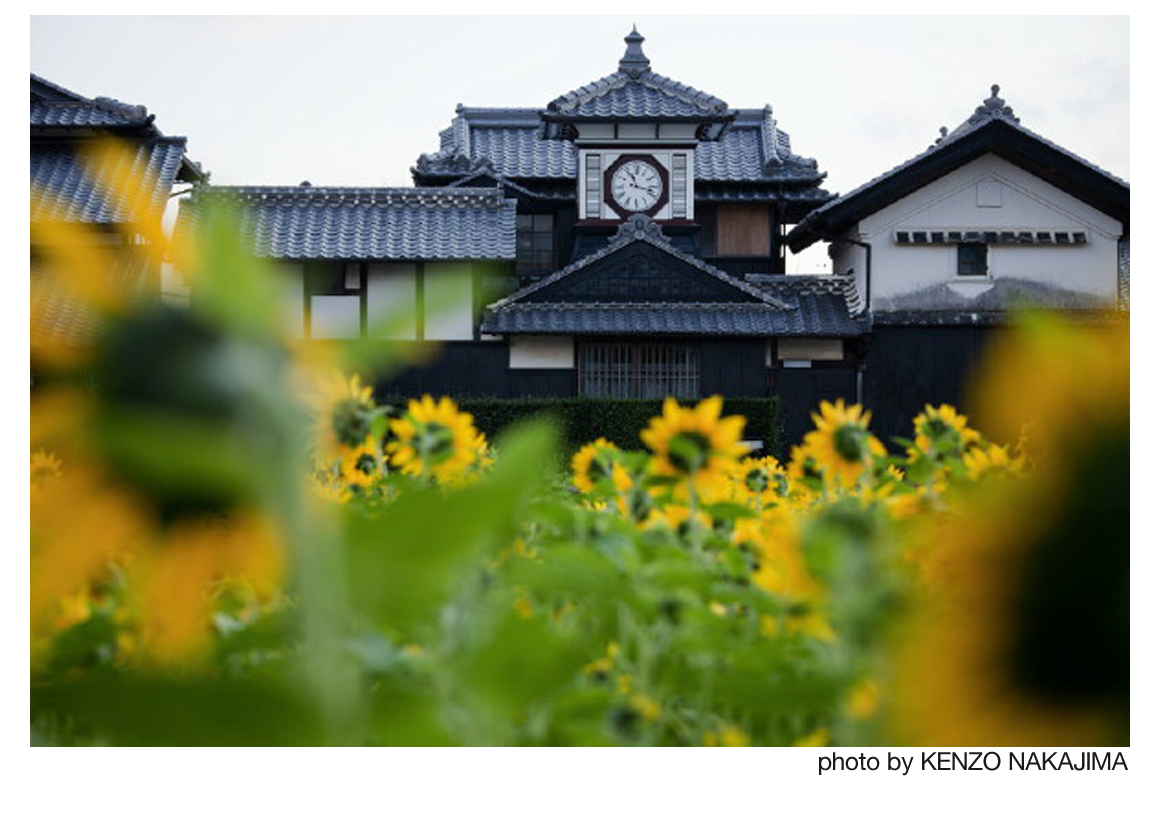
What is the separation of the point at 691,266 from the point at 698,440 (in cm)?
946

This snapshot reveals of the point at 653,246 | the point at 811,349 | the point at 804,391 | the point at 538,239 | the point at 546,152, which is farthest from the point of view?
the point at 546,152

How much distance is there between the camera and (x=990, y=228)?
10.1 meters

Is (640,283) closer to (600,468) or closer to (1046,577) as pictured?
(600,468)

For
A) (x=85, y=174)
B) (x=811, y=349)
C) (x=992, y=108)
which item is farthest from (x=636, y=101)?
(x=85, y=174)

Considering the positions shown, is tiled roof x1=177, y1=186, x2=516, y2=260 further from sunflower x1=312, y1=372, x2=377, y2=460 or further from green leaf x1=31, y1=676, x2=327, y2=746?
green leaf x1=31, y1=676, x2=327, y2=746

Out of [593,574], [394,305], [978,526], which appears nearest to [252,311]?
[394,305]

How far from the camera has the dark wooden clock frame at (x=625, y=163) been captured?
1191cm

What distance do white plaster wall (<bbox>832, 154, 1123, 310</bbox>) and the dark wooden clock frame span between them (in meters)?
1.86

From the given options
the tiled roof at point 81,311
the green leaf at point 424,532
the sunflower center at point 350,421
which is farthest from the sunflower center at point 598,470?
the green leaf at point 424,532

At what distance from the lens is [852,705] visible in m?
0.92

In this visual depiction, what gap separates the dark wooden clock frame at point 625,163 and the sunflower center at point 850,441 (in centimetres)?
1055

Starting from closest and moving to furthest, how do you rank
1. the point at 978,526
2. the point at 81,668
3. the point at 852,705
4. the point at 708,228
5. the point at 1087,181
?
the point at 978,526, the point at 852,705, the point at 81,668, the point at 1087,181, the point at 708,228

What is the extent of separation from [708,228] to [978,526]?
1307 centimetres

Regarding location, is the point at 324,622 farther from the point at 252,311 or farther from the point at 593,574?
the point at 593,574
